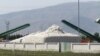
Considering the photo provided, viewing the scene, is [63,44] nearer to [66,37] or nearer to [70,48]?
[70,48]

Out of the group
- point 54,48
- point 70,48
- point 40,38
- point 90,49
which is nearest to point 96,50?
point 90,49

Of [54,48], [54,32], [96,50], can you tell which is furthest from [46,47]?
[54,32]

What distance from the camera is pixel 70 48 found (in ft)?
180

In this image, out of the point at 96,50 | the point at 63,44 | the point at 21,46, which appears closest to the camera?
the point at 96,50

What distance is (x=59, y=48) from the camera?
2269 inches

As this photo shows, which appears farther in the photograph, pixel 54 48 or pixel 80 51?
pixel 54 48

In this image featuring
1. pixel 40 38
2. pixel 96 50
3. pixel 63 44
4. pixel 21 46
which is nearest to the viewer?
pixel 96 50

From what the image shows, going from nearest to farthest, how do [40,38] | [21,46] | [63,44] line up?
[63,44], [21,46], [40,38]

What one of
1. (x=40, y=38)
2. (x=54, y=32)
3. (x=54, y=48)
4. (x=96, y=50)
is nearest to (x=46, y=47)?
(x=54, y=48)

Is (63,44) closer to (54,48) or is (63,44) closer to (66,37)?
(54,48)

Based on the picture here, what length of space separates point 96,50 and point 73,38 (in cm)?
3561

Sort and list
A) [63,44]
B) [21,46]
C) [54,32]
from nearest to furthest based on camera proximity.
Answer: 1. [63,44]
2. [21,46]
3. [54,32]

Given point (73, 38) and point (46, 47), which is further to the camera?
point (73, 38)

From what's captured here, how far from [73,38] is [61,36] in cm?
295
